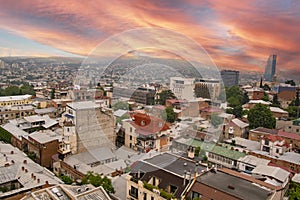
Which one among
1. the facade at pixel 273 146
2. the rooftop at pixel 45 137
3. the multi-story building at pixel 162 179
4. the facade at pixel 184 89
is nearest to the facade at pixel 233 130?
the facade at pixel 273 146

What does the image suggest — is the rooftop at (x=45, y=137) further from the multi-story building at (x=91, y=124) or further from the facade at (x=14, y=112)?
the facade at (x=14, y=112)

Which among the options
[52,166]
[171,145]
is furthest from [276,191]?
[52,166]

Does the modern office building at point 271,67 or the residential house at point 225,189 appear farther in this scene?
the modern office building at point 271,67

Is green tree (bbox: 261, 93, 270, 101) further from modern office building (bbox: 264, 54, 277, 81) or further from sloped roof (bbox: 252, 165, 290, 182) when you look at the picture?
sloped roof (bbox: 252, 165, 290, 182)

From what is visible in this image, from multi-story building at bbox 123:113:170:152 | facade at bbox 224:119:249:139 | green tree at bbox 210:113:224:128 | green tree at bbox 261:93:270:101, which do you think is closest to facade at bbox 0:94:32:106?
multi-story building at bbox 123:113:170:152

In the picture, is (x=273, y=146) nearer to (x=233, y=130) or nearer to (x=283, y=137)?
(x=283, y=137)

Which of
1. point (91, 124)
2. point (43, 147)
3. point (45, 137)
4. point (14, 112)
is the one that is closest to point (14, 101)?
point (14, 112)
